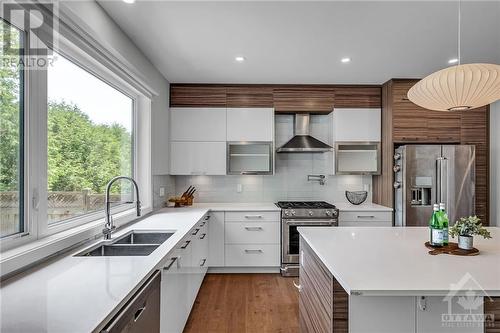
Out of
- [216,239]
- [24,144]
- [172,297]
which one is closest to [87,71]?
[24,144]

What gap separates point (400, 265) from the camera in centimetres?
138

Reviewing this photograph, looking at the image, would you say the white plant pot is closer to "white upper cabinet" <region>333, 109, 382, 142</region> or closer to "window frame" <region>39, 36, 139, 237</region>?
"white upper cabinet" <region>333, 109, 382, 142</region>

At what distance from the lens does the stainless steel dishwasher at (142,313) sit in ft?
3.44

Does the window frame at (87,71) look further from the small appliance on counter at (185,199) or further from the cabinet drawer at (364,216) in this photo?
the cabinet drawer at (364,216)

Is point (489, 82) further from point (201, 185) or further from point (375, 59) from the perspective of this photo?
point (201, 185)

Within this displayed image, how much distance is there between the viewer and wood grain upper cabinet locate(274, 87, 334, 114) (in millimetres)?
3838

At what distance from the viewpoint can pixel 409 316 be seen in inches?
50.1

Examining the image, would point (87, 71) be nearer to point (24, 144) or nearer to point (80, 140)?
point (80, 140)

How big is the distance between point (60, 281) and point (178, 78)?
2876 mm

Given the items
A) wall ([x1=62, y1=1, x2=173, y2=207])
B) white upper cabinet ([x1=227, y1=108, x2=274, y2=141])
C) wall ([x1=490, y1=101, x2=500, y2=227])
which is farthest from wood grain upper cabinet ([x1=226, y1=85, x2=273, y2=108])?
wall ([x1=490, y1=101, x2=500, y2=227])

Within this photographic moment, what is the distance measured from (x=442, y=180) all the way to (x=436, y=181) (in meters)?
0.07

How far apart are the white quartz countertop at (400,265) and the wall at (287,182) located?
6.93ft

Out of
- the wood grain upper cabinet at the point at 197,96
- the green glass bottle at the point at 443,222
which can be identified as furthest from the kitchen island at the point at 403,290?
the wood grain upper cabinet at the point at 197,96

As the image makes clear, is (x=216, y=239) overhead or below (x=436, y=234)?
below
